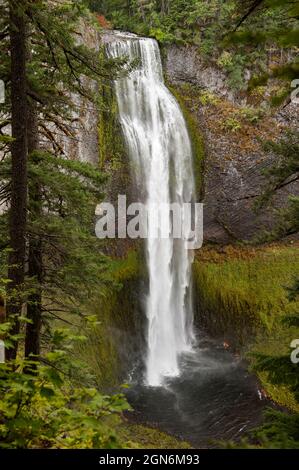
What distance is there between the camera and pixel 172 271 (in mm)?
19891

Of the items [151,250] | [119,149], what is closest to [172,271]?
[151,250]

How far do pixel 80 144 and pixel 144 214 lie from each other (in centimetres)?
430

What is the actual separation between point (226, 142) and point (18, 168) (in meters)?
17.8

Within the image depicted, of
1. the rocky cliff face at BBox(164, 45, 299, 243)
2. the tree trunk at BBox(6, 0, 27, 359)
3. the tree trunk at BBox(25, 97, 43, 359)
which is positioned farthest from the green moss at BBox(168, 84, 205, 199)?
the tree trunk at BBox(6, 0, 27, 359)

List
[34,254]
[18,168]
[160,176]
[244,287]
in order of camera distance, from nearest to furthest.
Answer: [18,168] → [34,254] → [160,176] → [244,287]

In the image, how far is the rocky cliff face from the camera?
21922 mm

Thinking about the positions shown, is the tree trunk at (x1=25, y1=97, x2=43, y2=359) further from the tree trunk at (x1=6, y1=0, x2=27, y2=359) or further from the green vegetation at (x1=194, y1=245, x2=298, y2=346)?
the green vegetation at (x1=194, y1=245, x2=298, y2=346)

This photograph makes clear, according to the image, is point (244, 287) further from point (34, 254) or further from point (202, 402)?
point (34, 254)

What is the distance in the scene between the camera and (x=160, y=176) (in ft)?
65.9

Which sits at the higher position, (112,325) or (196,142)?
(196,142)

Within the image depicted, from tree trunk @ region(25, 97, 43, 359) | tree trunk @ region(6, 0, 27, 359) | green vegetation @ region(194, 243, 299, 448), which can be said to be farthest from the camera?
green vegetation @ region(194, 243, 299, 448)

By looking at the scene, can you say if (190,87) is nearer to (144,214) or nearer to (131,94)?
(131,94)

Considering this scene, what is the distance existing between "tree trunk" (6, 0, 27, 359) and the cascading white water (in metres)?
12.3

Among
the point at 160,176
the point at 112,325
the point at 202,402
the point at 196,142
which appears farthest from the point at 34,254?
the point at 196,142
